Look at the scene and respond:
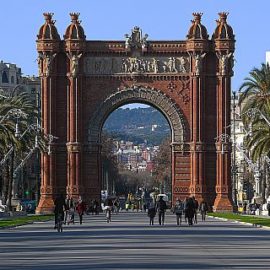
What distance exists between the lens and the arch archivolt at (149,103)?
345 feet

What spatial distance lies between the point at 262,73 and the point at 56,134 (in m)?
18.5

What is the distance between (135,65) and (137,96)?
272 cm

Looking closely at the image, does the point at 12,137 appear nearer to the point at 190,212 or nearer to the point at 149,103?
the point at 149,103

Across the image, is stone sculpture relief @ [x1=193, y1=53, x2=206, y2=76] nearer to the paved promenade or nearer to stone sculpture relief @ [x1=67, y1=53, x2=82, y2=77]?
stone sculpture relief @ [x1=67, y1=53, x2=82, y2=77]

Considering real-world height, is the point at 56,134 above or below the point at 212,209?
above

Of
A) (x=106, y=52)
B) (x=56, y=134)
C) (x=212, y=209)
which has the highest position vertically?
(x=106, y=52)

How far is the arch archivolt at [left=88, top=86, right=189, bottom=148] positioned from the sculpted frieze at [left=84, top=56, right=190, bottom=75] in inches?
65.9

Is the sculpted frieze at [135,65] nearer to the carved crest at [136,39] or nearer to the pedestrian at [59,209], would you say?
the carved crest at [136,39]

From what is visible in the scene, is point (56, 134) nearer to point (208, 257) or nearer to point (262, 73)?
point (262, 73)

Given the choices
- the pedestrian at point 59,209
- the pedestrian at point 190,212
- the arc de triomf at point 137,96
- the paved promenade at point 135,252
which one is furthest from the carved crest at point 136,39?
the paved promenade at point 135,252

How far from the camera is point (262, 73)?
102 metres

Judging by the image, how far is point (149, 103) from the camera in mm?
105812

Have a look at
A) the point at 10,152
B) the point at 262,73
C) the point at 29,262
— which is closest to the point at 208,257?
the point at 29,262

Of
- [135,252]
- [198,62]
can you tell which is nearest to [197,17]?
[198,62]
